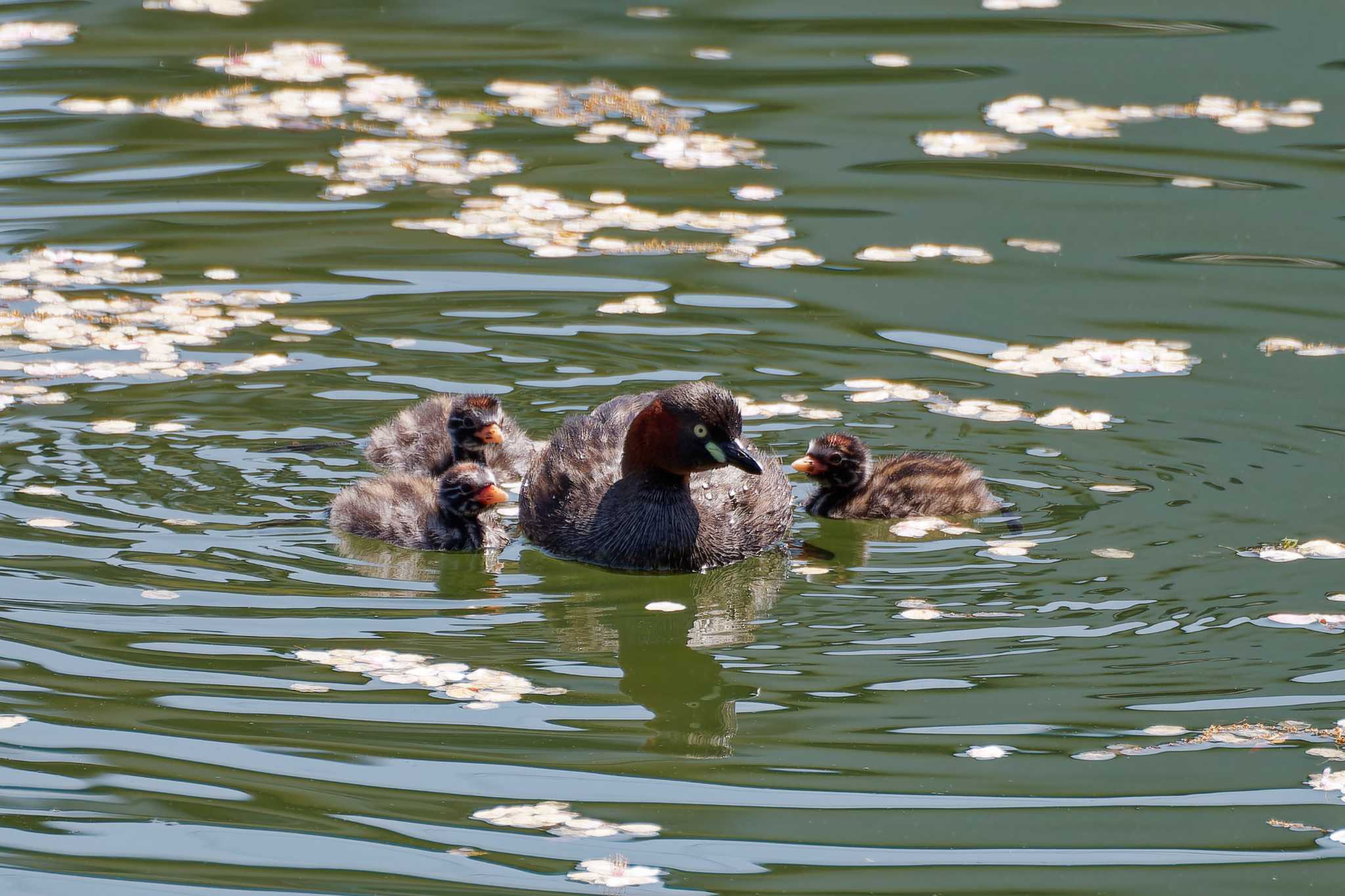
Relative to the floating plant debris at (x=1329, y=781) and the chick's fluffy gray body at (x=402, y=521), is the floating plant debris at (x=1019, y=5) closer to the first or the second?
the chick's fluffy gray body at (x=402, y=521)

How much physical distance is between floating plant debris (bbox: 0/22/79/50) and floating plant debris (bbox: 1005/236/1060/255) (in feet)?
23.3

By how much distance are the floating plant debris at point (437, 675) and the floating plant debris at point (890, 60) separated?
8.12 m

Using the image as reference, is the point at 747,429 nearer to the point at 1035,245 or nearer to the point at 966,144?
the point at 1035,245

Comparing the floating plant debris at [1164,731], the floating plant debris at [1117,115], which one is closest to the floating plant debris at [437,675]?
the floating plant debris at [1164,731]

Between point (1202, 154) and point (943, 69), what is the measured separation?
78.2 inches

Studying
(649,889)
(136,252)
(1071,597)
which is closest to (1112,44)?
(136,252)

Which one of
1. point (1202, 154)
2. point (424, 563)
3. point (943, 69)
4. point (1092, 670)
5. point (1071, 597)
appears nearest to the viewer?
point (1092, 670)

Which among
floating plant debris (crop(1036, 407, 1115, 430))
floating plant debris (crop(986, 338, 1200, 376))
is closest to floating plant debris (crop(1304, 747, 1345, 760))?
floating plant debris (crop(1036, 407, 1115, 430))

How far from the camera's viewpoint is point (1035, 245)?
1089cm

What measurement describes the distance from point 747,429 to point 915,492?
110 centimetres

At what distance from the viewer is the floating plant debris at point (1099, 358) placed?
9219 millimetres

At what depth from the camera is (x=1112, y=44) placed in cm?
1345

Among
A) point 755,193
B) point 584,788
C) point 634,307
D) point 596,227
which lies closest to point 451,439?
point 634,307

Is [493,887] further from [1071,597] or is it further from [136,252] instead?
[136,252]
